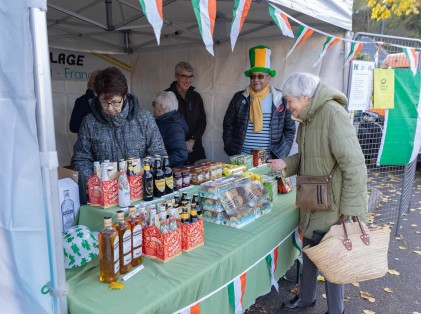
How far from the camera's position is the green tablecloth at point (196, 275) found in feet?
4.22

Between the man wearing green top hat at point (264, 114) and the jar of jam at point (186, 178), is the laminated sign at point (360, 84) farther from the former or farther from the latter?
the jar of jam at point (186, 178)

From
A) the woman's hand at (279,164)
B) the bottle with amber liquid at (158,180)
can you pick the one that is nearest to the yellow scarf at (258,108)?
the woman's hand at (279,164)

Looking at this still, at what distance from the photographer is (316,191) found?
2020 mm

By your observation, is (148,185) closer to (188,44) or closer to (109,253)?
(109,253)

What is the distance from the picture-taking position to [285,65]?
Answer: 12.4 feet

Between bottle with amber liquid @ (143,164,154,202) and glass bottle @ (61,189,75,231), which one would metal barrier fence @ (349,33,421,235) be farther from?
glass bottle @ (61,189,75,231)

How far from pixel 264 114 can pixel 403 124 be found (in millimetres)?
1558

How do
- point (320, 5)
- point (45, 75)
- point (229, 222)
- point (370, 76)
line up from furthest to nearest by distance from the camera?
point (370, 76) → point (320, 5) → point (229, 222) → point (45, 75)

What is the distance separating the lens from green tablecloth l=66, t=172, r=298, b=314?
129 centimetres

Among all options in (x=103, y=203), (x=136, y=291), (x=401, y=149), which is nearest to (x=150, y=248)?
(x=136, y=291)

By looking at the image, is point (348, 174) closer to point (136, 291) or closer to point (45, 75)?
point (136, 291)

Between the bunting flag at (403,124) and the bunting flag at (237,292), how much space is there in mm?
2562

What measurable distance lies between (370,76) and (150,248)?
2.91 meters

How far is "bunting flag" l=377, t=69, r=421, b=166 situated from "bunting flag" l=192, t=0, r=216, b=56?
2.67 meters
